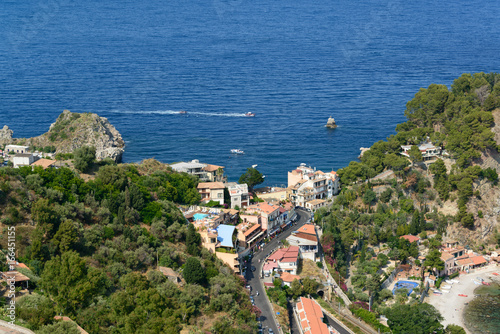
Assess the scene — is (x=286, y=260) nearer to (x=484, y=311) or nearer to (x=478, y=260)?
(x=484, y=311)

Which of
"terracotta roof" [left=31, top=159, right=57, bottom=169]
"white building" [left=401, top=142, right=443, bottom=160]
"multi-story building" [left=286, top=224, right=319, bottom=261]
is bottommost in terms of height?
"multi-story building" [left=286, top=224, right=319, bottom=261]

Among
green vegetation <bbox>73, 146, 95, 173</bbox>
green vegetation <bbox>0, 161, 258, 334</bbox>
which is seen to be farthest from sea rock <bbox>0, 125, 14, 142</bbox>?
green vegetation <bbox>0, 161, 258, 334</bbox>

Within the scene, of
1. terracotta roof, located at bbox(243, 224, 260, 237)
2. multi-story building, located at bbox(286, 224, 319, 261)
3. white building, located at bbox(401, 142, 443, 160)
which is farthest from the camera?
white building, located at bbox(401, 142, 443, 160)

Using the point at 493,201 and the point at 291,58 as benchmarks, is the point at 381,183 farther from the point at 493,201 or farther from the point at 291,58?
the point at 291,58

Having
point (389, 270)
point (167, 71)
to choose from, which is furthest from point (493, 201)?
point (167, 71)

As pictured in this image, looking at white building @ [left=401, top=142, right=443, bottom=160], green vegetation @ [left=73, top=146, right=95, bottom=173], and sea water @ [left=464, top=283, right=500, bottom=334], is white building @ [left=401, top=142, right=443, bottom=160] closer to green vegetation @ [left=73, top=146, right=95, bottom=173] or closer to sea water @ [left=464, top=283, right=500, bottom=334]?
sea water @ [left=464, top=283, right=500, bottom=334]

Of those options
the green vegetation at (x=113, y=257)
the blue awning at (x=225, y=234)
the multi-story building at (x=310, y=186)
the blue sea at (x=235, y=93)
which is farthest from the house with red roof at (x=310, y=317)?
the blue sea at (x=235, y=93)
